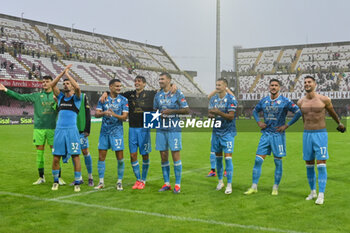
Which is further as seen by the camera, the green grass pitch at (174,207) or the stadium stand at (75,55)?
the stadium stand at (75,55)

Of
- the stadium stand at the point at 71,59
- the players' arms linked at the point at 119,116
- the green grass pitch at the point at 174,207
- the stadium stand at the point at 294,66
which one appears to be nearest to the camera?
the green grass pitch at the point at 174,207

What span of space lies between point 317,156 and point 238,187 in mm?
1955

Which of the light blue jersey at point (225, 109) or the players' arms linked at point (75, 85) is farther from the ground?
the players' arms linked at point (75, 85)

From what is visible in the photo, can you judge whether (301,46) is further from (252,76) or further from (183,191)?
(183,191)

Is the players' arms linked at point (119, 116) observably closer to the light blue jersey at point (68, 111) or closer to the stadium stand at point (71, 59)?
the light blue jersey at point (68, 111)

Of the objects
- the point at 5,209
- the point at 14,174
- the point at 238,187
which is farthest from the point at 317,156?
the point at 14,174

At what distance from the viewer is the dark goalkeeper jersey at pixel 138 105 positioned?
7852mm

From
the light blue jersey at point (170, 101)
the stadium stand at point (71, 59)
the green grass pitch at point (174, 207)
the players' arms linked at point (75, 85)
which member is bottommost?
the green grass pitch at point (174, 207)

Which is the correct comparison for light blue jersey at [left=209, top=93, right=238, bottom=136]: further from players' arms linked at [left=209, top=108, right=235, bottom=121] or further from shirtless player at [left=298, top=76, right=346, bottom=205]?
shirtless player at [left=298, top=76, right=346, bottom=205]

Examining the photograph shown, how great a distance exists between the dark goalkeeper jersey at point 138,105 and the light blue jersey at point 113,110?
0.60 feet

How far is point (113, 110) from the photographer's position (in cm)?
778

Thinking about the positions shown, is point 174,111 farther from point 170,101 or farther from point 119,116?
point 119,116

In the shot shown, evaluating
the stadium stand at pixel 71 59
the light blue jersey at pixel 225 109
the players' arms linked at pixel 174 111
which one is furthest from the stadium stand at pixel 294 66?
the players' arms linked at pixel 174 111

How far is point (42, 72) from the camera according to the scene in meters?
42.3
